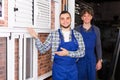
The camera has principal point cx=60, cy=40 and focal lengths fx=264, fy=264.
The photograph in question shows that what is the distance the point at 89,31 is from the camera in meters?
3.78

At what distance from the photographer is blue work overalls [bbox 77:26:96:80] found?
375 cm

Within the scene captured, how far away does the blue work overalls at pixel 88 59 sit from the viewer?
3752 mm

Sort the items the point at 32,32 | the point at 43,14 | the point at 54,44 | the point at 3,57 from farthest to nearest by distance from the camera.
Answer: the point at 43,14 → the point at 54,44 → the point at 32,32 → the point at 3,57

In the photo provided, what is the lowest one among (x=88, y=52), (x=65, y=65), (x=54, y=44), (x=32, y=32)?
(x=65, y=65)

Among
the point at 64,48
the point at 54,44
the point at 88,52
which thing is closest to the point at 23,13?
the point at 54,44

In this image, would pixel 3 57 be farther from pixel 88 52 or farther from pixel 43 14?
pixel 88 52

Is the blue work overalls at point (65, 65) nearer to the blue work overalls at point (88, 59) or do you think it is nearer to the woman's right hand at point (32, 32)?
the woman's right hand at point (32, 32)

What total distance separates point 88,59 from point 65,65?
641mm

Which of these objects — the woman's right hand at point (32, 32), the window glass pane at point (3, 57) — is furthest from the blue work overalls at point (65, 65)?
the window glass pane at point (3, 57)

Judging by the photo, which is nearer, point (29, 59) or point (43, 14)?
point (29, 59)

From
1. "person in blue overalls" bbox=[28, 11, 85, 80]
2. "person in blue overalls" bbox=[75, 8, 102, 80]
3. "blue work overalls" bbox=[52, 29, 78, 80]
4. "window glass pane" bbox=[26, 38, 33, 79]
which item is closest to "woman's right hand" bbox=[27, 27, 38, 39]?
"person in blue overalls" bbox=[28, 11, 85, 80]

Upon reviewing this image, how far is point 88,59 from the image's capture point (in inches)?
148

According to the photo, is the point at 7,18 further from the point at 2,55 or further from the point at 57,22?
the point at 57,22

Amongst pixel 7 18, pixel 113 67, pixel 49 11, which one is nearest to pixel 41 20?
pixel 49 11
